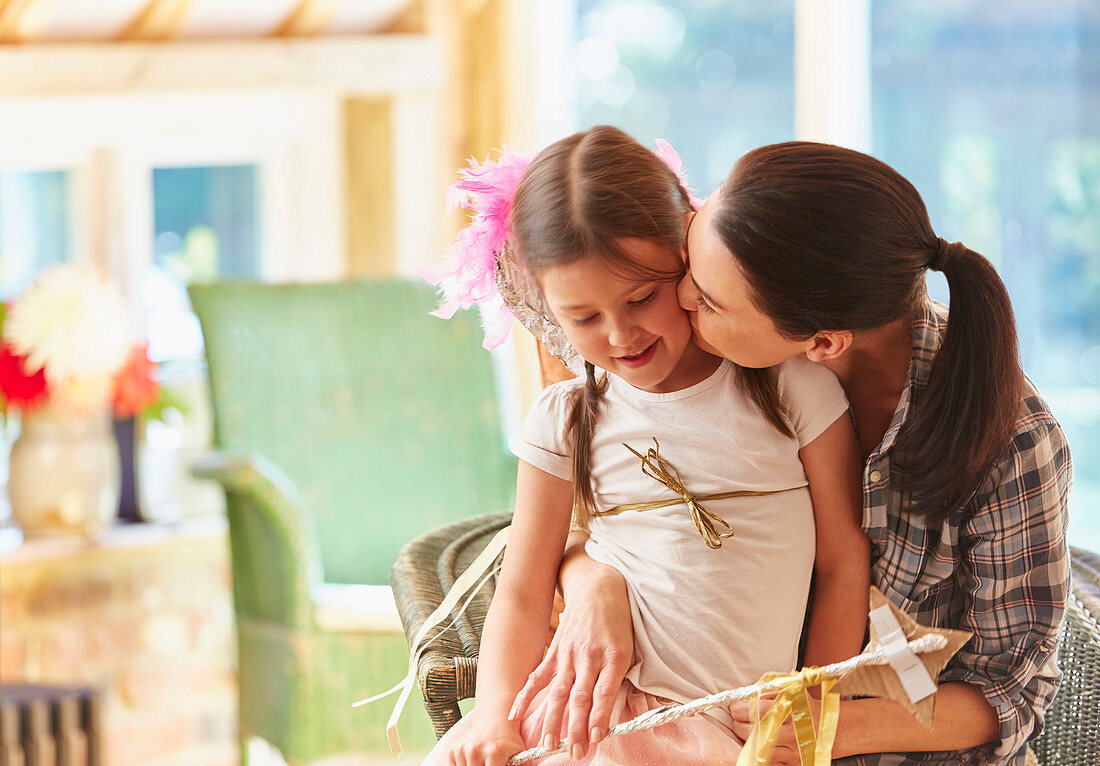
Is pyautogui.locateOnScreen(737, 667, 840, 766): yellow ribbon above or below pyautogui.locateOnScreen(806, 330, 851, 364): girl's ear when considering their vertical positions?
below

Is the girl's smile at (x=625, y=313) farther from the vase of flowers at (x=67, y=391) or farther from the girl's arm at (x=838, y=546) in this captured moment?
the vase of flowers at (x=67, y=391)

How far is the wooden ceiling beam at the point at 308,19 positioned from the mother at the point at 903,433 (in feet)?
7.80

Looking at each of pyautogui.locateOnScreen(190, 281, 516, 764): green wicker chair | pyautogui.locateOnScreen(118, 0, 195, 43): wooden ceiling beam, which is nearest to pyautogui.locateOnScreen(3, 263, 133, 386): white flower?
pyautogui.locateOnScreen(190, 281, 516, 764): green wicker chair

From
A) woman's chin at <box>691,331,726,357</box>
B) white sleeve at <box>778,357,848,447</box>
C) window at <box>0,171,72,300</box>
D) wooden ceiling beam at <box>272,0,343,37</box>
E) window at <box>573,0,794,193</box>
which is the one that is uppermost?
wooden ceiling beam at <box>272,0,343,37</box>

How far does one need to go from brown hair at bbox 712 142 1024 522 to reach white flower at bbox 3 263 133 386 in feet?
6.12

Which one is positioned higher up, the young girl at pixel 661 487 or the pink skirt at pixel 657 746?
the young girl at pixel 661 487

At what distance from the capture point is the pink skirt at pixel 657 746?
925 mm

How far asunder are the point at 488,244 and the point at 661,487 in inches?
11.9

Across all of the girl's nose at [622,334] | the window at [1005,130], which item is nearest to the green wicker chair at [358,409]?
the window at [1005,130]

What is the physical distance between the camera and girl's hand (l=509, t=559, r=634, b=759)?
91cm

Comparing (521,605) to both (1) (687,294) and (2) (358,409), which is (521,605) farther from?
(2) (358,409)

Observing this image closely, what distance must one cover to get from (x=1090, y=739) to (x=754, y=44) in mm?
2144

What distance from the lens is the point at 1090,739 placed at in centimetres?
111

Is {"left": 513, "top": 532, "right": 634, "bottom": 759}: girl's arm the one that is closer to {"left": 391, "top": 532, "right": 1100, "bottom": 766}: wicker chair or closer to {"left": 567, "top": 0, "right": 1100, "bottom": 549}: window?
{"left": 391, "top": 532, "right": 1100, "bottom": 766}: wicker chair
